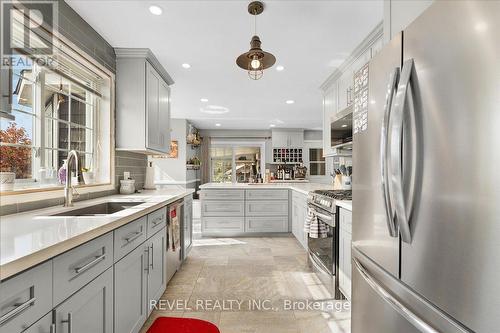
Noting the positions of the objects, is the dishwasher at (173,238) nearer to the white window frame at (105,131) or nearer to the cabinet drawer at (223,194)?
the white window frame at (105,131)

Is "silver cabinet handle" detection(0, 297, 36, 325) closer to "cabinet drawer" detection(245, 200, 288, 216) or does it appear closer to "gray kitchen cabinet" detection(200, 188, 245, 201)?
"gray kitchen cabinet" detection(200, 188, 245, 201)

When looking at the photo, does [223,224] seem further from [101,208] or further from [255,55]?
[255,55]

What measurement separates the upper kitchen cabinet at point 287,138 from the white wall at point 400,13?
21.3ft

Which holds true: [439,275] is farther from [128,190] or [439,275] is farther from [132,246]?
[128,190]

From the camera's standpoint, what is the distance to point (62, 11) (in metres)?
2.03

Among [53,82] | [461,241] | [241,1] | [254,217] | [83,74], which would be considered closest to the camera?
[461,241]

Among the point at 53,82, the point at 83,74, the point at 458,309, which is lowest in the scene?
the point at 458,309

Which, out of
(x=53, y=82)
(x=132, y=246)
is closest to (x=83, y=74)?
(x=53, y=82)

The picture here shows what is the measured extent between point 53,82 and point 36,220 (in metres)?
1.39

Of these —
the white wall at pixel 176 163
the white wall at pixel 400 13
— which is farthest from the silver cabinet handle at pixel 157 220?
the white wall at pixel 176 163

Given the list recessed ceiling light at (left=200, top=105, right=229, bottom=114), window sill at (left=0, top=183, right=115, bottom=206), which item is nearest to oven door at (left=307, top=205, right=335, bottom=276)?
window sill at (left=0, top=183, right=115, bottom=206)

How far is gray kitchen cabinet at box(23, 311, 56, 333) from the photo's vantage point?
0.86m

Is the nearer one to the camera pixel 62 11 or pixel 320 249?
pixel 62 11

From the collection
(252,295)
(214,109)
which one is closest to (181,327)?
(252,295)
